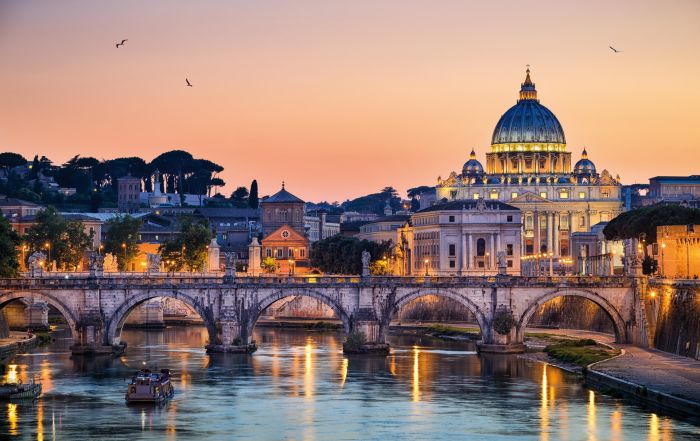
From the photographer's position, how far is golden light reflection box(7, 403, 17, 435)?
81500 millimetres

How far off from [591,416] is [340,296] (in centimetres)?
3406

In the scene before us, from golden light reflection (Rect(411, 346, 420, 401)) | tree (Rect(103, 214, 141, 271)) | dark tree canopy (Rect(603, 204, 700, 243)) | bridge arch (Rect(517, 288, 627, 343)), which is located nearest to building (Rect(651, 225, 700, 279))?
bridge arch (Rect(517, 288, 627, 343))

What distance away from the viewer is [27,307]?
461 feet

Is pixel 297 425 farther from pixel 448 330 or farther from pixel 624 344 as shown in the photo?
pixel 448 330

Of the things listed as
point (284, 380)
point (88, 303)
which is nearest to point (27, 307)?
point (88, 303)

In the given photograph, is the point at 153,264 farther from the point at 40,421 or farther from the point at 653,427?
the point at 653,427

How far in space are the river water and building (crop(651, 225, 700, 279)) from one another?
16764 millimetres

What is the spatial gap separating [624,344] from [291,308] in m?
53.2

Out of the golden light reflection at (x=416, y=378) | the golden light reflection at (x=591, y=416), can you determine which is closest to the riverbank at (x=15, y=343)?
the golden light reflection at (x=416, y=378)

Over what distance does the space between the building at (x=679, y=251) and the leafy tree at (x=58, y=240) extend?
68.1 meters

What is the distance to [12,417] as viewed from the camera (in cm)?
8569

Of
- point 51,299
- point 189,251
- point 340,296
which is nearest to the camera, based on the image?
point 51,299

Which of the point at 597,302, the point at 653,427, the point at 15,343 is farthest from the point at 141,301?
the point at 653,427

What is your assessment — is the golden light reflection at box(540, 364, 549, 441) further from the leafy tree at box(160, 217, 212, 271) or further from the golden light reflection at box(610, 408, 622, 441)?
the leafy tree at box(160, 217, 212, 271)
